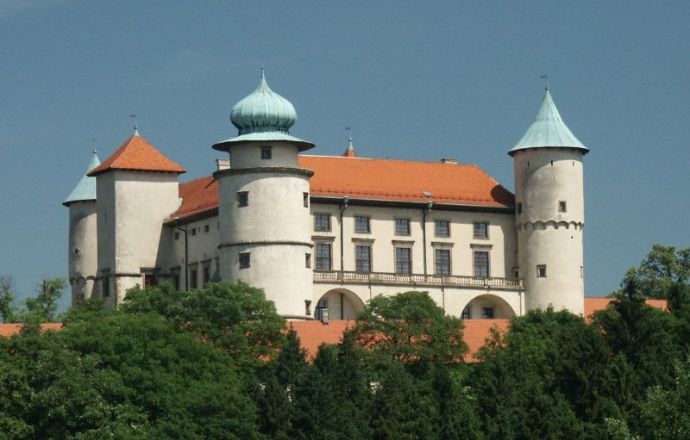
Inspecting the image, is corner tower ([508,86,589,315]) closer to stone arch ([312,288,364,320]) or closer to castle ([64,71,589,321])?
castle ([64,71,589,321])

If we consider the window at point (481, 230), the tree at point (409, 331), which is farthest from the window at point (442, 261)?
the tree at point (409, 331)

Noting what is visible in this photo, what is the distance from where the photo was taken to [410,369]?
101 m

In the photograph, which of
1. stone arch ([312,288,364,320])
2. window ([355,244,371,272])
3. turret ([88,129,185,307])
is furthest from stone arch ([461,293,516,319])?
turret ([88,129,185,307])

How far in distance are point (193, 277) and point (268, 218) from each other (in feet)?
25.5

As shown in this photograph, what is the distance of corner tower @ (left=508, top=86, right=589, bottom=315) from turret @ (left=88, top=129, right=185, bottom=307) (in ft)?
56.5

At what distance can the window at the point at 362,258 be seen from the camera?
120250 mm

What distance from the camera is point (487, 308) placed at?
12256cm

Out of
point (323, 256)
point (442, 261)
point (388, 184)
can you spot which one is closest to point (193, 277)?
point (323, 256)

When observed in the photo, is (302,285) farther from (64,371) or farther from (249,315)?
(64,371)

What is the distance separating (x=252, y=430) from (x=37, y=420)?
8.04 m

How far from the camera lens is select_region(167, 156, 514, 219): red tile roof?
121 m

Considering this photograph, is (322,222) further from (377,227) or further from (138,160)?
(138,160)

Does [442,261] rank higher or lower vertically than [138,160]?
lower

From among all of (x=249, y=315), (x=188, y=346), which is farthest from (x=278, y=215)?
(x=188, y=346)
